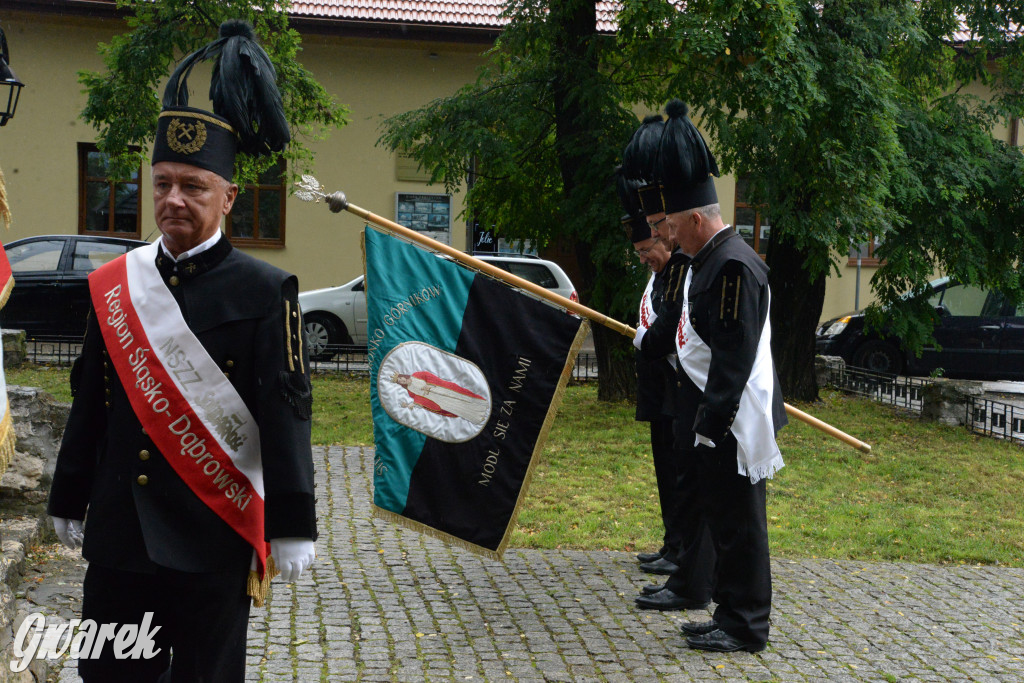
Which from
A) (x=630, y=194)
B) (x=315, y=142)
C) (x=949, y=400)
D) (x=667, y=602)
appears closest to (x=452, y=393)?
(x=667, y=602)

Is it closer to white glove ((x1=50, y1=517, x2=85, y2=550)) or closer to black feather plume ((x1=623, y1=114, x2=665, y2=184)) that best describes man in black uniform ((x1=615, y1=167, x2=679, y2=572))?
black feather plume ((x1=623, y1=114, x2=665, y2=184))

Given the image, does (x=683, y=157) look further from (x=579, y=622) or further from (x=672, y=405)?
(x=579, y=622)

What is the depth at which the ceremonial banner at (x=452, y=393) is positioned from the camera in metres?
5.29

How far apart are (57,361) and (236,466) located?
1255cm

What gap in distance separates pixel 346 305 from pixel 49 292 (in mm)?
4200

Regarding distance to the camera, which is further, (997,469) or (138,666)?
(997,469)

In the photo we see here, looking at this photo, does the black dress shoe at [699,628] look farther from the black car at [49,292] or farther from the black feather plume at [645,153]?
the black car at [49,292]

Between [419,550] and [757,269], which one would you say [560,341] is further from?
[419,550]

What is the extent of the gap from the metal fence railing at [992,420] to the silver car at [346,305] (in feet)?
20.4

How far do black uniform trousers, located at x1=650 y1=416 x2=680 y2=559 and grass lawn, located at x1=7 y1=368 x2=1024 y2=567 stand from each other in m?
0.71

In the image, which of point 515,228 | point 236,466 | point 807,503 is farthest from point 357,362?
point 236,466

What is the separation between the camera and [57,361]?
1443 cm

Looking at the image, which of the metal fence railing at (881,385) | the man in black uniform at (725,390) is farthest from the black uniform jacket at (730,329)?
the metal fence railing at (881,385)

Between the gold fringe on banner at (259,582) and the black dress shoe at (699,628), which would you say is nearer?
the gold fringe on banner at (259,582)
